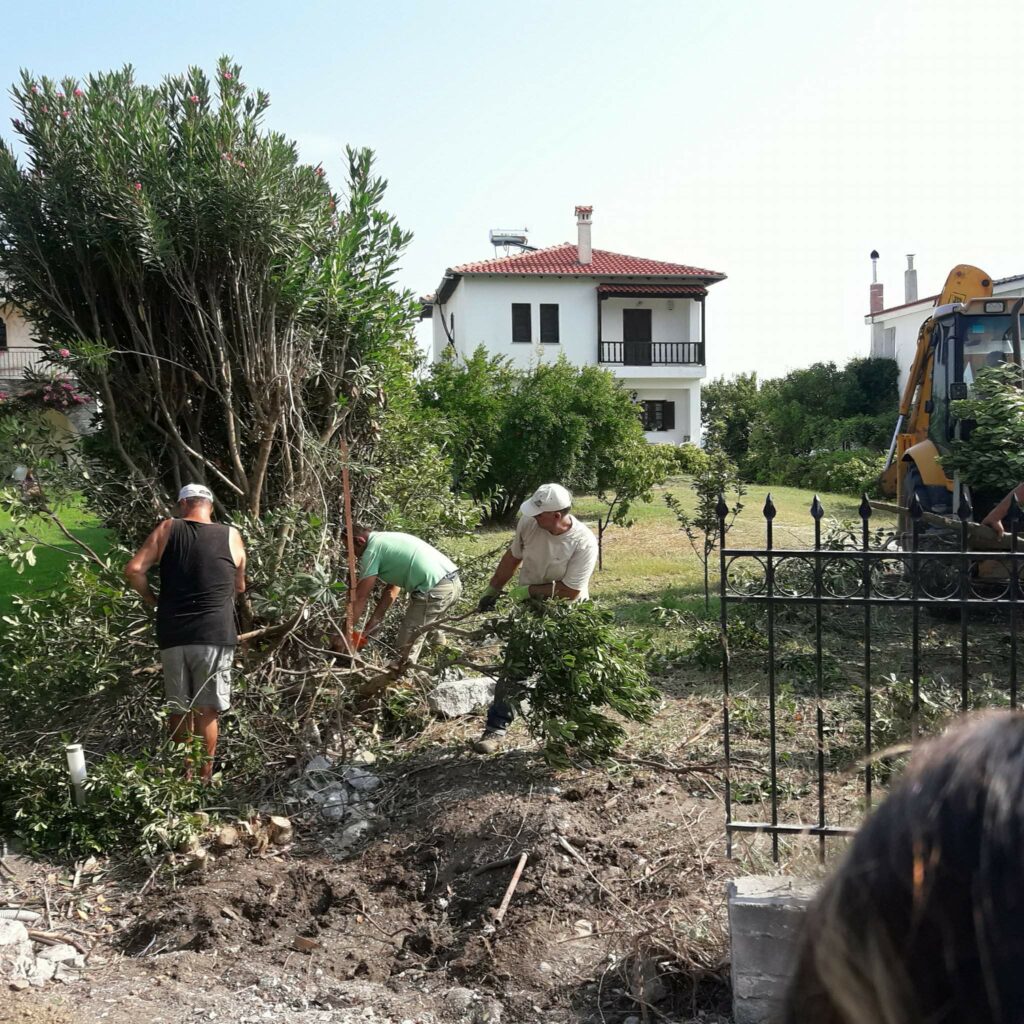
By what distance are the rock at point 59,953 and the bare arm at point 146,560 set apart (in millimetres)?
1959

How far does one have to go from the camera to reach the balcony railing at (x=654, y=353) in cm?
3628

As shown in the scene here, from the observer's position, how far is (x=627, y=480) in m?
15.0

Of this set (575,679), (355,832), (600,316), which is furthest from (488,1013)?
(600,316)

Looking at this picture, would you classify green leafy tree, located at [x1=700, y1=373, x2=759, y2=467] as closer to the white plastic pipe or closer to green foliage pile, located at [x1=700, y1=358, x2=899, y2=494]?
green foliage pile, located at [x1=700, y1=358, x2=899, y2=494]

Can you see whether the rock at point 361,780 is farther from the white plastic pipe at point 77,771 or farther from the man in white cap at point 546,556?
the white plastic pipe at point 77,771

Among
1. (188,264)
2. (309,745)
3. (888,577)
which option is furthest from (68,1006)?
(188,264)

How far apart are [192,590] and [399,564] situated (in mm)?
1412

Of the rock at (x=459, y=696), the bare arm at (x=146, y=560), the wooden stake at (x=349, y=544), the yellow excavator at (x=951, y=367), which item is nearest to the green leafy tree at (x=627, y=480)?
the yellow excavator at (x=951, y=367)

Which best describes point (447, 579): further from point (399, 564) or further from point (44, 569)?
point (44, 569)

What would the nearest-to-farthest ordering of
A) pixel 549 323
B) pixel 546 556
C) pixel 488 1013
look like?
1. pixel 488 1013
2. pixel 546 556
3. pixel 549 323

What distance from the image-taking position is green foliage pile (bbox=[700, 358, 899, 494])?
101ft

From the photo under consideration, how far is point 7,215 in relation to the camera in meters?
6.33

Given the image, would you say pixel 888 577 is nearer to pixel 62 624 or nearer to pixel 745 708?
pixel 745 708

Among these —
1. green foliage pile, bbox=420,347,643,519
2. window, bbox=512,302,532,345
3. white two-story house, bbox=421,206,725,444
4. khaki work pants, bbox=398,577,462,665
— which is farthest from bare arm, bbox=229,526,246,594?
window, bbox=512,302,532,345
